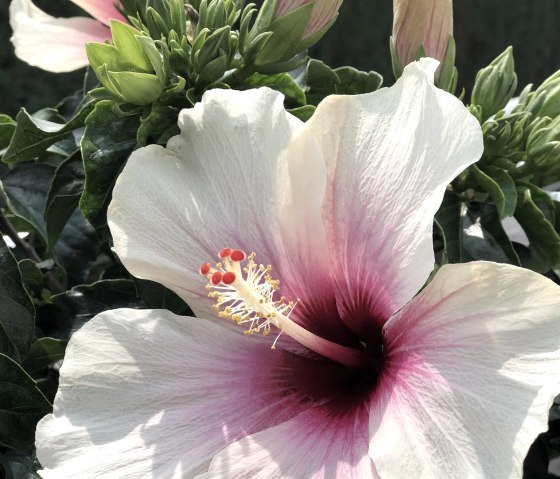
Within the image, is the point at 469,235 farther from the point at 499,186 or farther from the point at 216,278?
the point at 216,278

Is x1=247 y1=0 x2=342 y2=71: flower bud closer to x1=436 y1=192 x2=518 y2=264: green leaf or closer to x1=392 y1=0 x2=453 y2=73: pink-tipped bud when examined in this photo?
x1=392 y1=0 x2=453 y2=73: pink-tipped bud

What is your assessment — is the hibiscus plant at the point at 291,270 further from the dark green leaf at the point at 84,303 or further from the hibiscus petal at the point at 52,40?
the hibiscus petal at the point at 52,40

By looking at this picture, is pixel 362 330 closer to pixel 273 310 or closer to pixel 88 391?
pixel 273 310

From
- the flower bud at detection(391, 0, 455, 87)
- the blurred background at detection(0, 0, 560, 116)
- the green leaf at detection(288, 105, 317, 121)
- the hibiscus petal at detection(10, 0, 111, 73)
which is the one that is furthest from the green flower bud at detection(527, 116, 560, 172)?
the blurred background at detection(0, 0, 560, 116)

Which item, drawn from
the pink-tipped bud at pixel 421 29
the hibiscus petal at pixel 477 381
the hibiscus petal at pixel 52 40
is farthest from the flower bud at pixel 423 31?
the hibiscus petal at pixel 52 40

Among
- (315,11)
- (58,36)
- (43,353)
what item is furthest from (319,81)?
(43,353)

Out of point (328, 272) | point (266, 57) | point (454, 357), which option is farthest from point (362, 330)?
point (266, 57)
